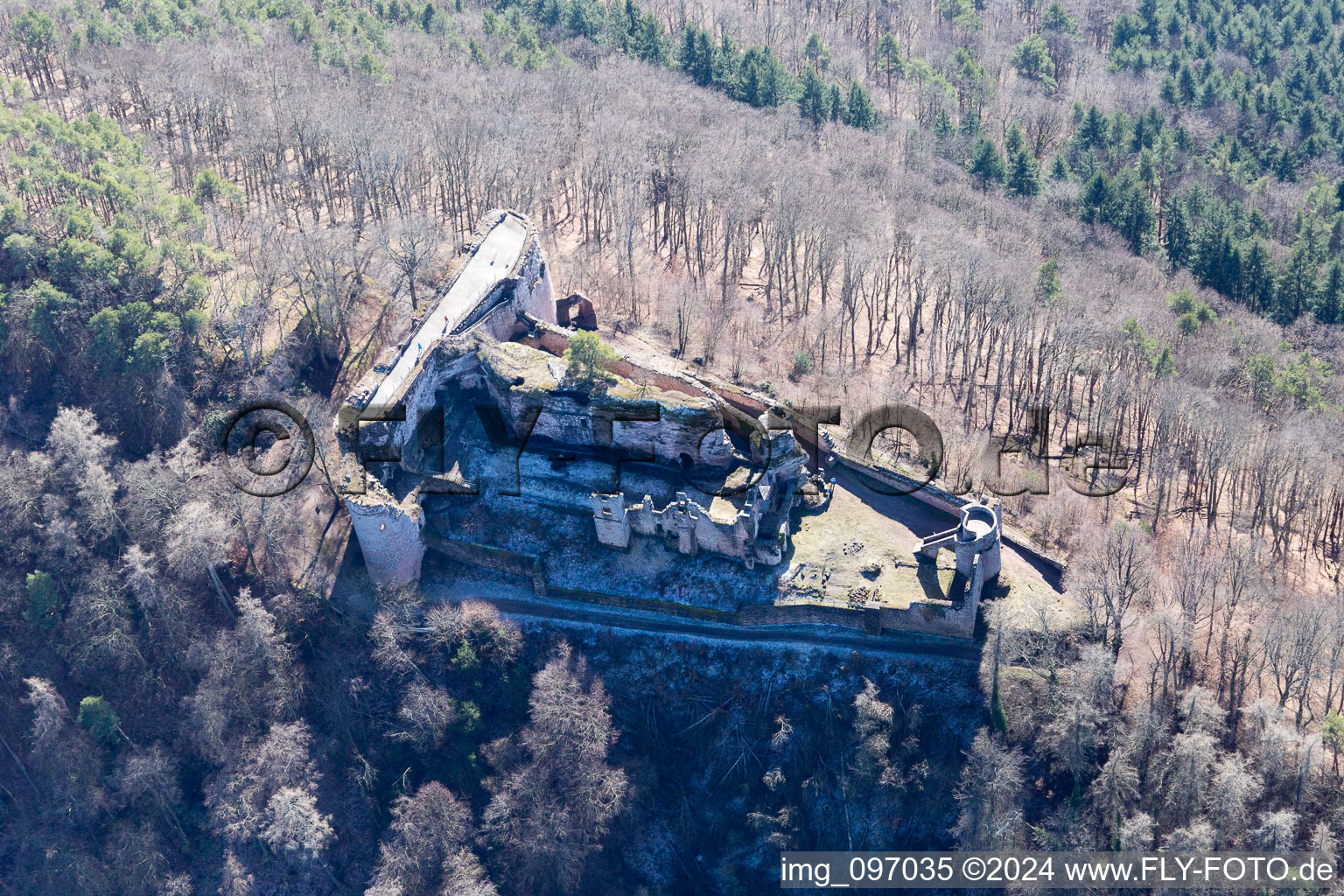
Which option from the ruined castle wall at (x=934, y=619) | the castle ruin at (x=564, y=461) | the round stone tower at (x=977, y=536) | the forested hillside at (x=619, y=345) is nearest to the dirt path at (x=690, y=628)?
the ruined castle wall at (x=934, y=619)

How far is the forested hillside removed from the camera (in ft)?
183

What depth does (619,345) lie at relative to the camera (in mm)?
73625

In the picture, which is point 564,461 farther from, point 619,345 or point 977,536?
point 977,536

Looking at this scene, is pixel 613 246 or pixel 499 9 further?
pixel 499 9

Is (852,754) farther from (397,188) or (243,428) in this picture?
(397,188)

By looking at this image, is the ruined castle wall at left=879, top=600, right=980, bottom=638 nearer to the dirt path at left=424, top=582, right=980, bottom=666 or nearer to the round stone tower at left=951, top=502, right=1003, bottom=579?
the dirt path at left=424, top=582, right=980, bottom=666

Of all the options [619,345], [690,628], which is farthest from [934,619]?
[619,345]

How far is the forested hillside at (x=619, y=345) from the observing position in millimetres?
55844

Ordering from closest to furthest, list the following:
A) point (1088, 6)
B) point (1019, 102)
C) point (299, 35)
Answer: point (299, 35)
point (1019, 102)
point (1088, 6)

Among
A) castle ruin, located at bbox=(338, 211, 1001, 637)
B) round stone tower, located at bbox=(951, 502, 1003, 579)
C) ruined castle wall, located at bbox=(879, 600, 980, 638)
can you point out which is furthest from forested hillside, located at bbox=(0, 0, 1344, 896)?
castle ruin, located at bbox=(338, 211, 1001, 637)

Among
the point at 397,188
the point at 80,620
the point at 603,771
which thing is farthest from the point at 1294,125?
the point at 80,620

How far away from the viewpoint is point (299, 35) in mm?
95375

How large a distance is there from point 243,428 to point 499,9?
62.2 m

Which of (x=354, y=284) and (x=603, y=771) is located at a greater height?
(x=354, y=284)
